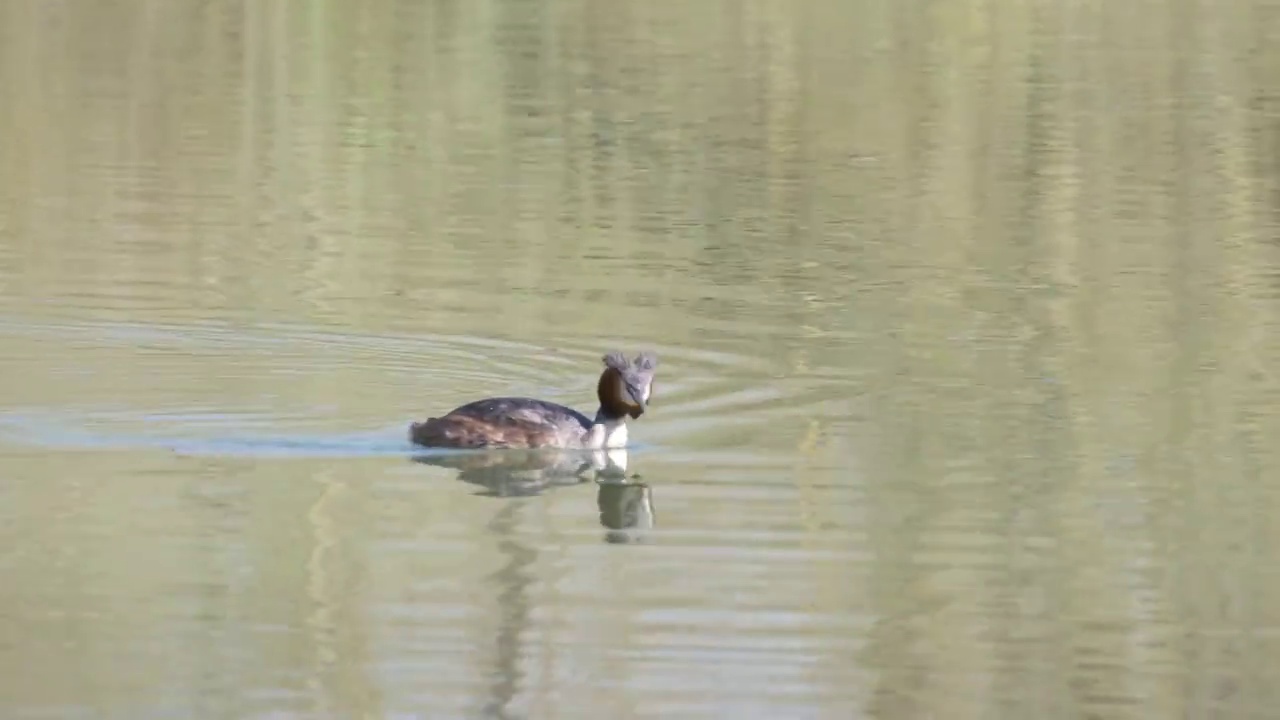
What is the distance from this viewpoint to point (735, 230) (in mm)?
22922

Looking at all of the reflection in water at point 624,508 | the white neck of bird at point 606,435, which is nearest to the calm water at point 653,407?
the reflection in water at point 624,508

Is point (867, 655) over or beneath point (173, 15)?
beneath

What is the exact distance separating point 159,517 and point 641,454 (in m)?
2.73

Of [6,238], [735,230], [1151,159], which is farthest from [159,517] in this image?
[1151,159]

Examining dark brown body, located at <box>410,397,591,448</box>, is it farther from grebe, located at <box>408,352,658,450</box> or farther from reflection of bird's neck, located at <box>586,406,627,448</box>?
reflection of bird's neck, located at <box>586,406,627,448</box>

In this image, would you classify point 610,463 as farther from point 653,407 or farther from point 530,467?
point 653,407

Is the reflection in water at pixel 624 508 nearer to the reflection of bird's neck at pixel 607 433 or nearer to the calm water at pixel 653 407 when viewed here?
the calm water at pixel 653 407

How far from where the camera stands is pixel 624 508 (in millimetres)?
12727

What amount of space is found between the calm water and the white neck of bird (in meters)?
0.30

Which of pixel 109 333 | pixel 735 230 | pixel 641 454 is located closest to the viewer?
pixel 641 454

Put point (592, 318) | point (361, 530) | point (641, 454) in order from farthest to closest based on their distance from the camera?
point (592, 318), point (641, 454), point (361, 530)

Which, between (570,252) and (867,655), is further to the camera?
(570,252)

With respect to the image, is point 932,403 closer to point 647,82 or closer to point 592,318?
point 592,318

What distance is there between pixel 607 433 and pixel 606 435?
0.01 m
